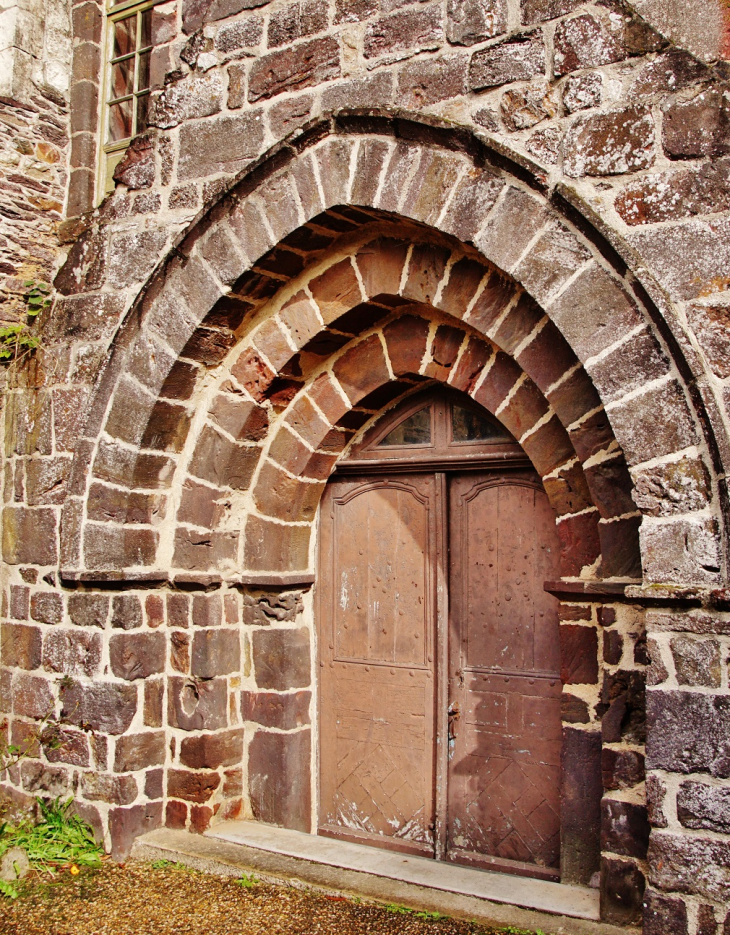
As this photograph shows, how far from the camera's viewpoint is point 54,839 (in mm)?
4164

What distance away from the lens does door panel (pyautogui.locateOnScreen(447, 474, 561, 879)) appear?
3.75m

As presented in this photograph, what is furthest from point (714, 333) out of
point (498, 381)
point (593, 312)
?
point (498, 381)

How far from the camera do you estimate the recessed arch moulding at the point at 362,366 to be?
300 cm

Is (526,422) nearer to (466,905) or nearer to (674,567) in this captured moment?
(674,567)

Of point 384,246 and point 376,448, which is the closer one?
point 384,246

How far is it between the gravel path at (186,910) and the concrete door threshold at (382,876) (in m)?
0.07

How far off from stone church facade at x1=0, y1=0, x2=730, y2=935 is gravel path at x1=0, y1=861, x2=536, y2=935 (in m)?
0.31

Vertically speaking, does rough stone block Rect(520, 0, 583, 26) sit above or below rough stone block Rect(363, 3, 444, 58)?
below

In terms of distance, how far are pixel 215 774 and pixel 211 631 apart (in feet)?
2.37

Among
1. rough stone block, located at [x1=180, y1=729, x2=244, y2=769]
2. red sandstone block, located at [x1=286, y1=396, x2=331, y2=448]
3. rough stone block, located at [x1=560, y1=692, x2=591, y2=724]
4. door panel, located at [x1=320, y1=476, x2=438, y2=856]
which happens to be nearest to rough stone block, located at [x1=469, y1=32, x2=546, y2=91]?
red sandstone block, located at [x1=286, y1=396, x2=331, y2=448]

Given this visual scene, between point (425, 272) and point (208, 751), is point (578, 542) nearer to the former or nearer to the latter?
point (425, 272)

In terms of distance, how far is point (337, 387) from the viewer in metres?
4.24

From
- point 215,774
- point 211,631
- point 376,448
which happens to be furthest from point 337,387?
point 215,774

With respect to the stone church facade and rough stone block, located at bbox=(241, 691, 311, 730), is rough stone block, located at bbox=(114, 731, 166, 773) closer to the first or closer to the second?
the stone church facade
